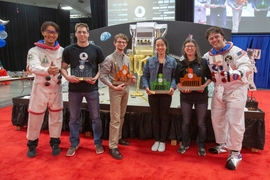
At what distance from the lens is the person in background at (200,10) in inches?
288

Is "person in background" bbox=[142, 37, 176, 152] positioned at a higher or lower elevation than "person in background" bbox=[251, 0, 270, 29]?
lower

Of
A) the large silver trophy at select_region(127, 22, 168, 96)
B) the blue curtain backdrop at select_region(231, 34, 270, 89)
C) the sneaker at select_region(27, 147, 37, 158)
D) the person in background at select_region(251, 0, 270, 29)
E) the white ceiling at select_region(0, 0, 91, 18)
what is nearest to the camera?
the sneaker at select_region(27, 147, 37, 158)

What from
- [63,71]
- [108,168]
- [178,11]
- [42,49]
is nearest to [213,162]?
[108,168]

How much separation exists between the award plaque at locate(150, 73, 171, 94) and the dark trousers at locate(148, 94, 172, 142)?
0.09m

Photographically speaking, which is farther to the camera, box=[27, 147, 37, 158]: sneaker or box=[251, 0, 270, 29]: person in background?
box=[251, 0, 270, 29]: person in background

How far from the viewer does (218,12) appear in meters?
7.32

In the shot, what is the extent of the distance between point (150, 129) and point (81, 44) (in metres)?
1.49

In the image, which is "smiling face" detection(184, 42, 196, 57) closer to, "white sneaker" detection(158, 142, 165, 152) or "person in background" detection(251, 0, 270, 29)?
"white sneaker" detection(158, 142, 165, 152)

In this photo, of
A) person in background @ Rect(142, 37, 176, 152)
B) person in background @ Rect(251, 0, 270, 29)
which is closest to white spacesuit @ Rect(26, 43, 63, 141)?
person in background @ Rect(142, 37, 176, 152)

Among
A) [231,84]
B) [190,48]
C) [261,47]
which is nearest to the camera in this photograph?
[231,84]

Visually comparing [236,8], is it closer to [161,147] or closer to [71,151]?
[161,147]

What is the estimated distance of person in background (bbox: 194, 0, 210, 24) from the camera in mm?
7305

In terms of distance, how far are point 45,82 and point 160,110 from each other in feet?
4.38

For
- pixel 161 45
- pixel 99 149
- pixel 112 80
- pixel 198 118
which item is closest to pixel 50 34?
pixel 112 80
